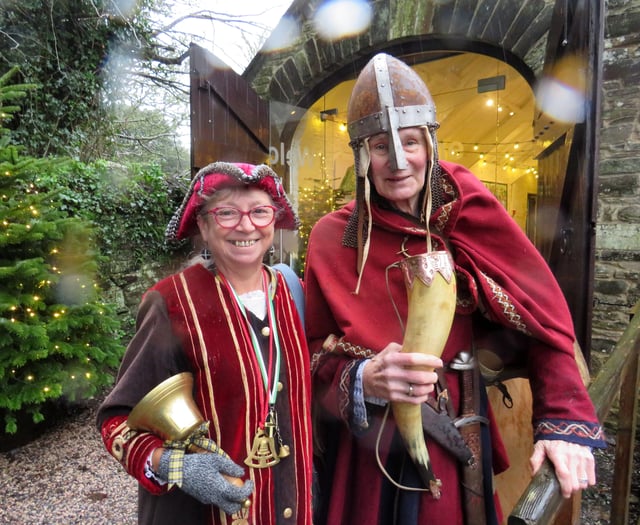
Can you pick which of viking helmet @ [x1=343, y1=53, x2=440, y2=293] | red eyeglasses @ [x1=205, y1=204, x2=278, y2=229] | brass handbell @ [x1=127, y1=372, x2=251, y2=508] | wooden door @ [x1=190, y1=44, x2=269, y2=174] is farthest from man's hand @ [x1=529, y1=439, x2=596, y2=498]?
wooden door @ [x1=190, y1=44, x2=269, y2=174]

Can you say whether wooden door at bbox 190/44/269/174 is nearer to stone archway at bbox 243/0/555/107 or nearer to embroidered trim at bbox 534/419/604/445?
stone archway at bbox 243/0/555/107

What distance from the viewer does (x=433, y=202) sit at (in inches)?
60.0

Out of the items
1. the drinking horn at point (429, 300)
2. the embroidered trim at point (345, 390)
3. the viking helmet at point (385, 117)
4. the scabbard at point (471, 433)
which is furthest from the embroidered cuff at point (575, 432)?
the viking helmet at point (385, 117)

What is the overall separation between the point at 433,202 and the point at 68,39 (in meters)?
7.90

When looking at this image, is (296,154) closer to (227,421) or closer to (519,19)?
(519,19)

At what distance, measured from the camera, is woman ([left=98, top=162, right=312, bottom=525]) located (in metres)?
1.29

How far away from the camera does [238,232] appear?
142cm

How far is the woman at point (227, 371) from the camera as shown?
129 cm

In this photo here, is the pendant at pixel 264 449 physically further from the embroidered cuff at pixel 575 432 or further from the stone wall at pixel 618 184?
the stone wall at pixel 618 184

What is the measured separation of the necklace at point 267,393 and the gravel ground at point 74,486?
7.91ft

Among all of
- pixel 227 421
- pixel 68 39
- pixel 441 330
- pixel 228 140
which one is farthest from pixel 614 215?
pixel 68 39

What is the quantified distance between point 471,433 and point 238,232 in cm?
102

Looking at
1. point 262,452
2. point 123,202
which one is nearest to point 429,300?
point 262,452

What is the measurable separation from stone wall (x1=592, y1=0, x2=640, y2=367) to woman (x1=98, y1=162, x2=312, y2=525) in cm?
331
